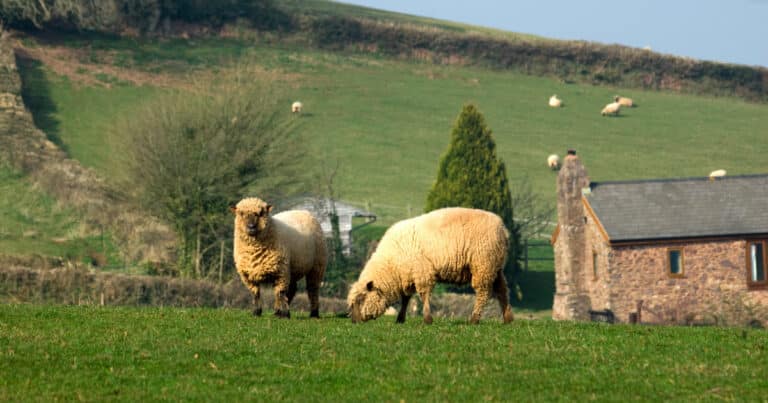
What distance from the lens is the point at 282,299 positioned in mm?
21859

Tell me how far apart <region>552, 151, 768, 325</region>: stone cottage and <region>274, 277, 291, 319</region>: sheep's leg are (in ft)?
97.3

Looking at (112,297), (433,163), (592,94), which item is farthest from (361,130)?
(112,297)

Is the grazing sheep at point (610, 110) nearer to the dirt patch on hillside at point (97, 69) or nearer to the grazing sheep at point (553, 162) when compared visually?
the grazing sheep at point (553, 162)

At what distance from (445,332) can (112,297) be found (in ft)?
57.9

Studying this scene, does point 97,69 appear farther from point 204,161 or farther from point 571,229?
point 571,229

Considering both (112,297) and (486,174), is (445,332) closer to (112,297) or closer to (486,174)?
(112,297)

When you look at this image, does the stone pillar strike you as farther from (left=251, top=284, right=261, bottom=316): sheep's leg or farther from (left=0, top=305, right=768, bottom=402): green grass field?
(left=0, top=305, right=768, bottom=402): green grass field

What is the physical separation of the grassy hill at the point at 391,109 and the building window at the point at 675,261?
17969 mm

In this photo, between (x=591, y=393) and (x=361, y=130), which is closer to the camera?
(x=591, y=393)

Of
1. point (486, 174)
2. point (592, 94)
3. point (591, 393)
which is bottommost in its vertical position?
point (591, 393)

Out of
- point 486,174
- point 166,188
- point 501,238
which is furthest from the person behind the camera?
point 486,174

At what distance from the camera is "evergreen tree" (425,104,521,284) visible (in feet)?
199

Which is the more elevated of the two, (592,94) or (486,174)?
(592,94)

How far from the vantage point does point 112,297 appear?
114 ft
